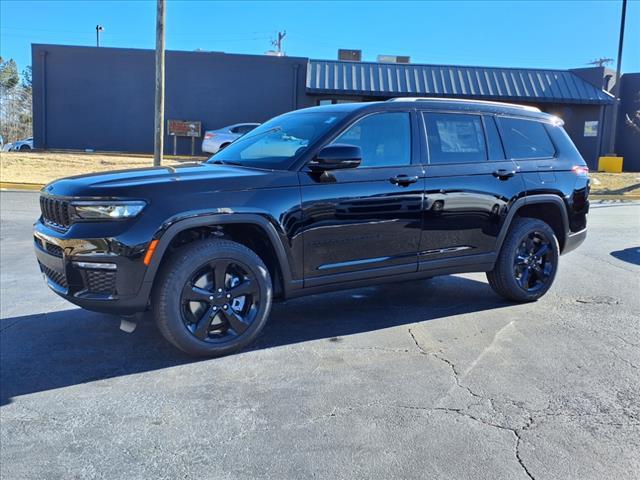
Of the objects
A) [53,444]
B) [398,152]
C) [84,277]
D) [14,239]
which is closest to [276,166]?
[398,152]

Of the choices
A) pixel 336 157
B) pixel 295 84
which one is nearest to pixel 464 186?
pixel 336 157

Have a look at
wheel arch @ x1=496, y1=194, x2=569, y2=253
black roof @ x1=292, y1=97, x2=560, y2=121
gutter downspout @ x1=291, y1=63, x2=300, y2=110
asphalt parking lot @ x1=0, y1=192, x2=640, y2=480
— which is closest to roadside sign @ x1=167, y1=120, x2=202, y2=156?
gutter downspout @ x1=291, y1=63, x2=300, y2=110

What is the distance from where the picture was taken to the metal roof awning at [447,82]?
24219mm

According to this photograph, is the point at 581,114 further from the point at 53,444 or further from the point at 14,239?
the point at 53,444

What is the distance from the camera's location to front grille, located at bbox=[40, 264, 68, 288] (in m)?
3.91

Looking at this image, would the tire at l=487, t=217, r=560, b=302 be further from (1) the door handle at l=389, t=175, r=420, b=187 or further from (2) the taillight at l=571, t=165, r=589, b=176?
(1) the door handle at l=389, t=175, r=420, b=187

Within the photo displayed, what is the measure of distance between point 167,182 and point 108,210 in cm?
43

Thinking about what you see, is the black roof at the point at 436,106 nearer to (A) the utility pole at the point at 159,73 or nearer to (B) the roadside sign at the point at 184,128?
(A) the utility pole at the point at 159,73

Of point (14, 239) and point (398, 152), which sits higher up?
point (398, 152)

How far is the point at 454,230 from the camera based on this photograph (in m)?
5.06

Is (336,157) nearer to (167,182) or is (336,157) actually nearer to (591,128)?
(167,182)

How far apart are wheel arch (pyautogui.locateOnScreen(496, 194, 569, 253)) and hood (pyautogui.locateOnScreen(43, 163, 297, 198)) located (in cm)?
223

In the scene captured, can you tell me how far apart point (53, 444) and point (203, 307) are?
1.35 meters

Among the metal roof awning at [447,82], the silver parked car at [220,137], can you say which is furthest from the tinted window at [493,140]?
the metal roof awning at [447,82]
